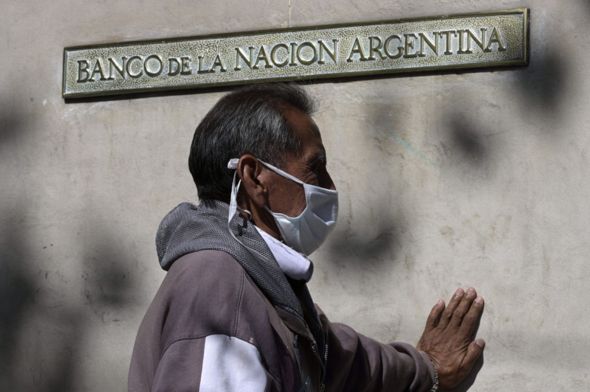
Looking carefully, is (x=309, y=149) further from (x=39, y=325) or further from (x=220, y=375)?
(x=39, y=325)

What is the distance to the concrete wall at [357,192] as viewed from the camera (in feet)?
12.6

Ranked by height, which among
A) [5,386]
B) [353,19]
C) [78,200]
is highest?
[353,19]

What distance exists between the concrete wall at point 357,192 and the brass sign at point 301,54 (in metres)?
0.04

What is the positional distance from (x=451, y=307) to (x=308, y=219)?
2.06ft

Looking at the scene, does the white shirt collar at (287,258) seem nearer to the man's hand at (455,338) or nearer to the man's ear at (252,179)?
the man's ear at (252,179)

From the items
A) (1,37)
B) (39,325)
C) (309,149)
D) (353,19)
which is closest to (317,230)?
(309,149)

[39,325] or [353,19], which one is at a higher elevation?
[353,19]

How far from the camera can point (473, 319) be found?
385 centimetres

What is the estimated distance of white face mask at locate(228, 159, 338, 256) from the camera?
11.3 ft

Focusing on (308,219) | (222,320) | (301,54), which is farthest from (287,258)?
(301,54)

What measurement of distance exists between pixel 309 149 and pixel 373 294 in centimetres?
66

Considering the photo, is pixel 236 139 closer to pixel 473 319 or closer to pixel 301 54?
pixel 301 54

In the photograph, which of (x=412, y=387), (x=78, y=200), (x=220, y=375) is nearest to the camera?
(x=220, y=375)

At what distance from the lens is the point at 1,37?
14.6 ft
